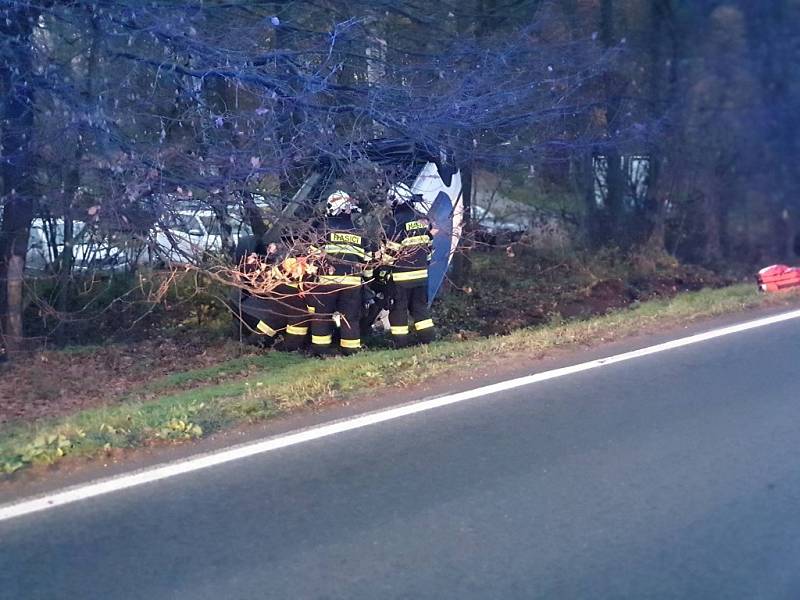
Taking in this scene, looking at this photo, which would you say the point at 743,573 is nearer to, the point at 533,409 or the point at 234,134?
the point at 533,409

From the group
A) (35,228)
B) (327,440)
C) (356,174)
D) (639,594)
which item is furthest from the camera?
(35,228)

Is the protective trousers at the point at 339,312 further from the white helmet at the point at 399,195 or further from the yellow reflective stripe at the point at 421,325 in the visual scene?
the white helmet at the point at 399,195

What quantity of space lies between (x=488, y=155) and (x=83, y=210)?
461cm

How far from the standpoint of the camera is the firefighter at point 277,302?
31.0 ft

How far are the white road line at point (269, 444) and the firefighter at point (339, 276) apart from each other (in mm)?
2562

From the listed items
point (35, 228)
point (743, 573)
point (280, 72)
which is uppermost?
point (280, 72)

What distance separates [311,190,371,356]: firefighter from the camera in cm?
955

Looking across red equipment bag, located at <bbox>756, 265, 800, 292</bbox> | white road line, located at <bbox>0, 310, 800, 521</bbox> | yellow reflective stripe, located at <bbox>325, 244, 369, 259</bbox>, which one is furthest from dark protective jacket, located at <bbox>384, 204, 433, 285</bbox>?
red equipment bag, located at <bbox>756, 265, 800, 292</bbox>

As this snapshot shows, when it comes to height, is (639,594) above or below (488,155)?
below

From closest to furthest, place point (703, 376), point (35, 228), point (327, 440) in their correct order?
point (327, 440) → point (703, 376) → point (35, 228)

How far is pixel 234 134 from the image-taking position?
30.6 feet

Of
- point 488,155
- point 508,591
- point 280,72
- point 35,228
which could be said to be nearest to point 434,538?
point 508,591

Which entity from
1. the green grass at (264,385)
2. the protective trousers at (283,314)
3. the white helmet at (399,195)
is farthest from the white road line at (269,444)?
the protective trousers at (283,314)

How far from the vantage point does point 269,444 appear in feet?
20.7
